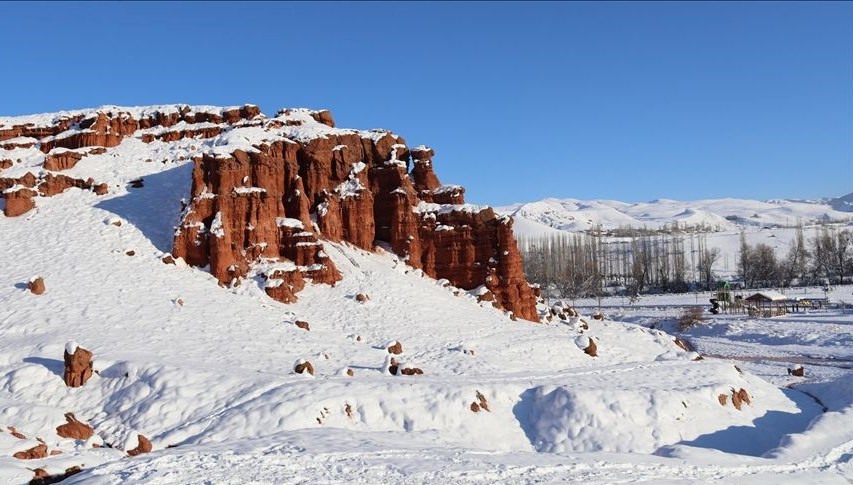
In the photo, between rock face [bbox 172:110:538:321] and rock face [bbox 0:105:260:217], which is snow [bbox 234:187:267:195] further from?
rock face [bbox 0:105:260:217]

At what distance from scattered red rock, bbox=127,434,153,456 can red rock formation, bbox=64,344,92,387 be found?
16.8 feet

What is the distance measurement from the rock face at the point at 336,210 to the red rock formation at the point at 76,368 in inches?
505

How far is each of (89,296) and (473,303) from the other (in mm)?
21285

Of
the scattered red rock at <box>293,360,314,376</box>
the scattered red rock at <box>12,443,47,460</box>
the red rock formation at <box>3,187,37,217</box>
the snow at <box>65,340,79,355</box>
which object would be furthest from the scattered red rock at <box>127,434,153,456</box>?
the red rock formation at <box>3,187,37,217</box>

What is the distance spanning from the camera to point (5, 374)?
67.2 feet

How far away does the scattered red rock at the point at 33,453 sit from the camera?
1427cm

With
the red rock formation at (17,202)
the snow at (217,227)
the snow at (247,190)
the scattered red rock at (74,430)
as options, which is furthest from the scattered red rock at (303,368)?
the red rock formation at (17,202)

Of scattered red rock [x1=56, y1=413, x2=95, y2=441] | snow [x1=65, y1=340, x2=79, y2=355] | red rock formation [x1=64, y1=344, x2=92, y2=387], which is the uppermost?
snow [x1=65, y1=340, x2=79, y2=355]

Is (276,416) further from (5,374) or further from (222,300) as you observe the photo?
(222,300)

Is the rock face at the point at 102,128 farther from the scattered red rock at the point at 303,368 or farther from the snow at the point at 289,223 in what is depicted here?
the scattered red rock at the point at 303,368

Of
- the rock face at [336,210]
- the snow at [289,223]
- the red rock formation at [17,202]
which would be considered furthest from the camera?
the red rock formation at [17,202]

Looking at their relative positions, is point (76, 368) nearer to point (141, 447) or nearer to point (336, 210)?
point (141, 447)

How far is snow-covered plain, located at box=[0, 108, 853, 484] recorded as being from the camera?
14.3 m

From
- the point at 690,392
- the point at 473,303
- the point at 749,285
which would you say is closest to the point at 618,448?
the point at 690,392
